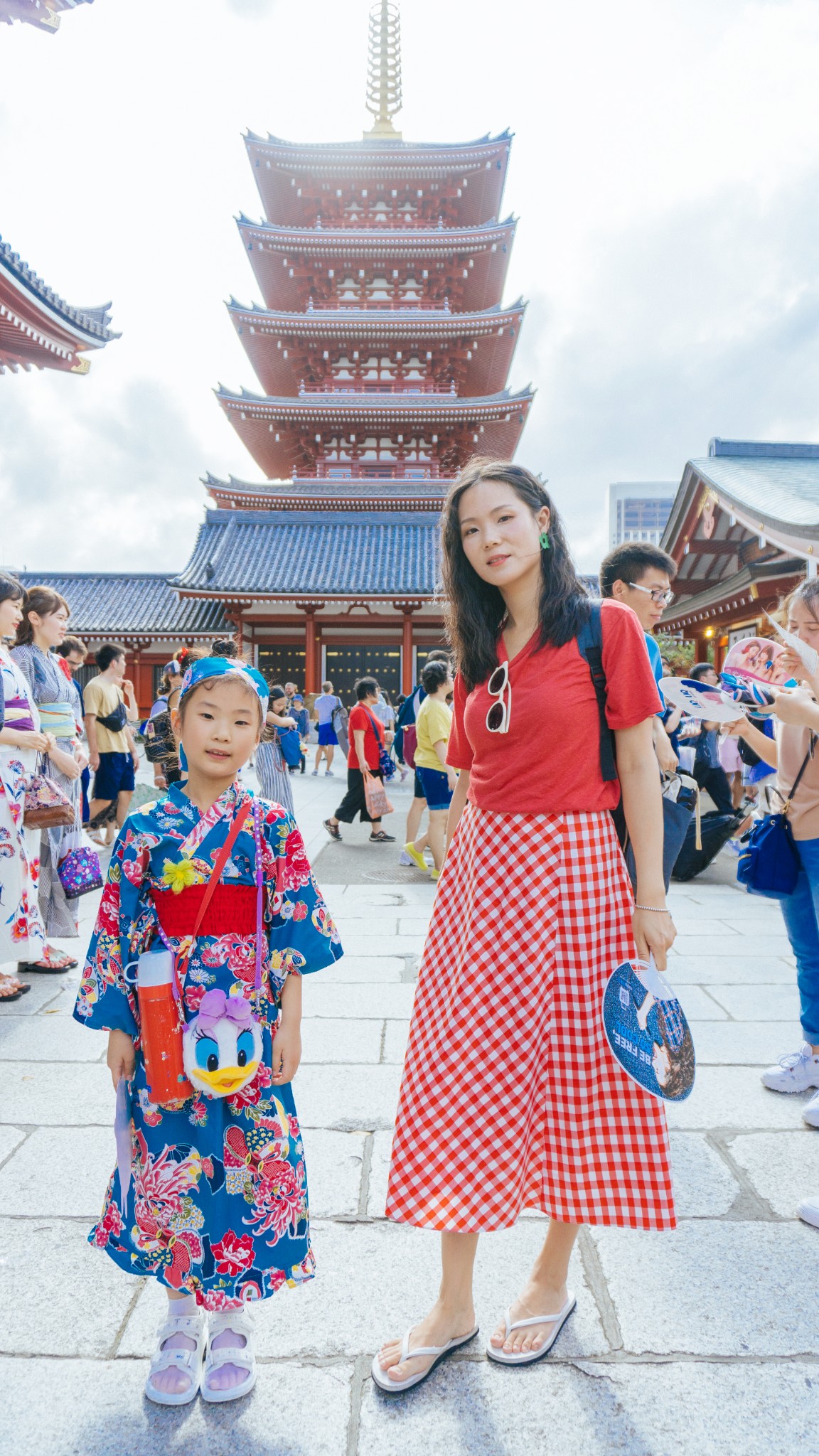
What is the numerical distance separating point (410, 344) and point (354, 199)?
3734mm

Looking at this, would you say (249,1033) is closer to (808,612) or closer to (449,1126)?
(449,1126)

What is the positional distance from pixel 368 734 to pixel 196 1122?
5288 millimetres

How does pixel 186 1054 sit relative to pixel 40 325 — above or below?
below

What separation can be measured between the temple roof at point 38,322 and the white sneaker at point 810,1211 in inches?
276

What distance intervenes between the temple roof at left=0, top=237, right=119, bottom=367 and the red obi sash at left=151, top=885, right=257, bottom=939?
6193 millimetres

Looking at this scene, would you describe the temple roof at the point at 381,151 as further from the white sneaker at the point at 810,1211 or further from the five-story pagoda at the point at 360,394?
the white sneaker at the point at 810,1211

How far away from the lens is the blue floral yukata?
4.50 ft

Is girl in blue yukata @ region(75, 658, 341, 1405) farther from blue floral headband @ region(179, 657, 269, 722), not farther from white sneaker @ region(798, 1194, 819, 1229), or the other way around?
white sneaker @ region(798, 1194, 819, 1229)

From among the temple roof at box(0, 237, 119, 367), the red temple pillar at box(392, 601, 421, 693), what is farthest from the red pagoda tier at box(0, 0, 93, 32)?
the red temple pillar at box(392, 601, 421, 693)

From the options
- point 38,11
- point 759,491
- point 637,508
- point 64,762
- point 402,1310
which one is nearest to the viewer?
point 402,1310

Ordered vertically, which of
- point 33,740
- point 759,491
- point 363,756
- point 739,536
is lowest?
point 363,756

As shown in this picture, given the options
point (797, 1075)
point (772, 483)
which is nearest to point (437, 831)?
point (797, 1075)

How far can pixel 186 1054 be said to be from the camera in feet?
4.32

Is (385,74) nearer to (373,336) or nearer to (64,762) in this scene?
(373,336)
